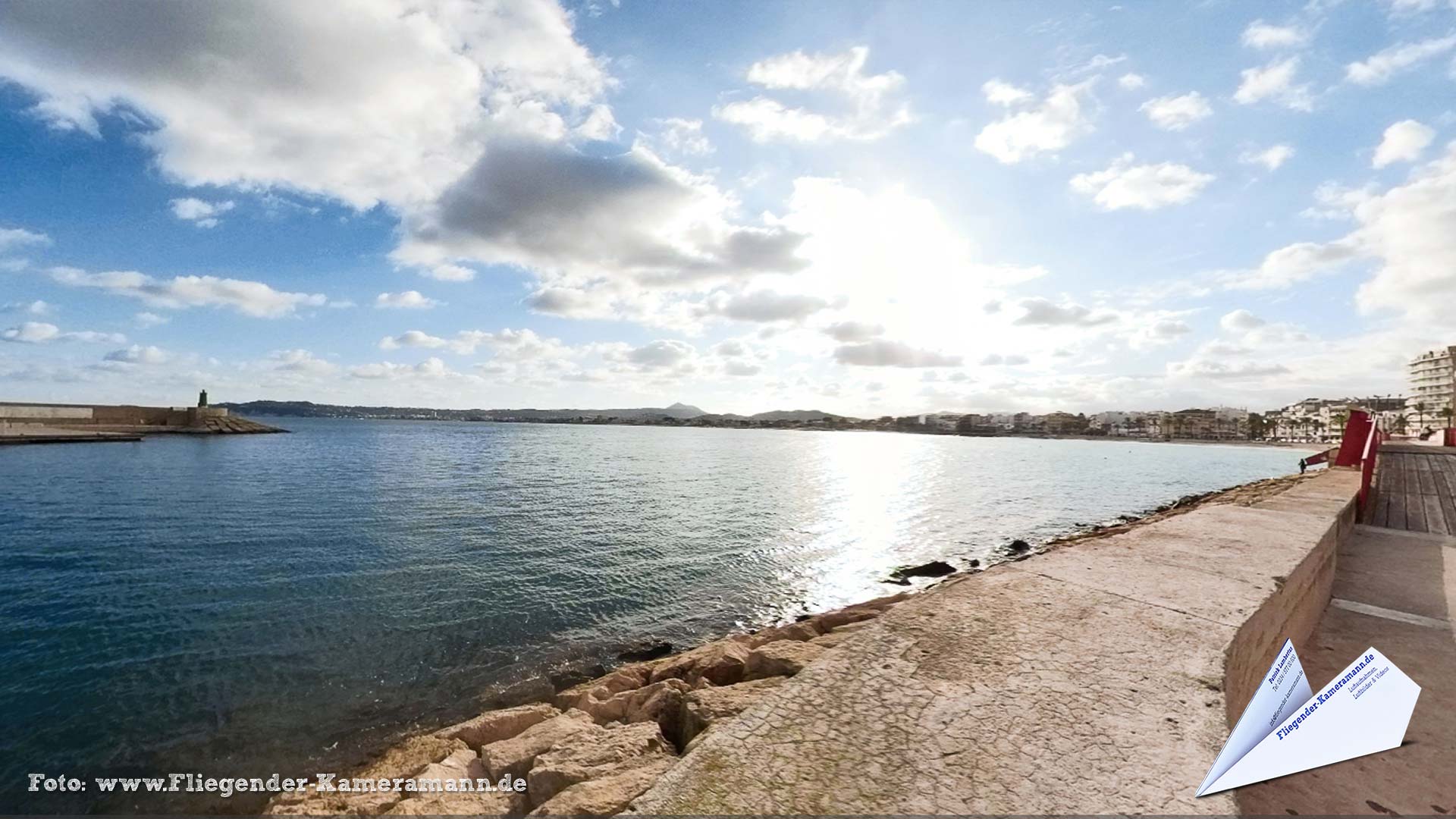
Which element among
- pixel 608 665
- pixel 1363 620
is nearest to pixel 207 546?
pixel 608 665

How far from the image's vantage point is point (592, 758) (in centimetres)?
388

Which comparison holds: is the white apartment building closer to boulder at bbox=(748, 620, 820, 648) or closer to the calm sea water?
the calm sea water

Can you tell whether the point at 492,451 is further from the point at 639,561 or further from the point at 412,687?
the point at 412,687

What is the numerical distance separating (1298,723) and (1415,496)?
15891 mm

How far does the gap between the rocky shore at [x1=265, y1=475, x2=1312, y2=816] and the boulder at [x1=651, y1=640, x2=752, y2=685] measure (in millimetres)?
18

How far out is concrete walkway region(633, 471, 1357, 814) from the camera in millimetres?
2078

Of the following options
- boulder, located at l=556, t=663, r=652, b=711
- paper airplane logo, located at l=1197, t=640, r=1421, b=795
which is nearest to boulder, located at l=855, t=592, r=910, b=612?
boulder, located at l=556, t=663, r=652, b=711

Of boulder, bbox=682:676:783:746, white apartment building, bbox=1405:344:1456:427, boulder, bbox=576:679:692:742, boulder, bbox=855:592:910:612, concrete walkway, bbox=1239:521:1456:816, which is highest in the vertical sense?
white apartment building, bbox=1405:344:1456:427

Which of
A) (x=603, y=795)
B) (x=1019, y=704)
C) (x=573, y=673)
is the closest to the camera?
(x=1019, y=704)

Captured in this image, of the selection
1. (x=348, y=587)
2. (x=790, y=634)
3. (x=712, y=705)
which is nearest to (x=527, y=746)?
(x=712, y=705)

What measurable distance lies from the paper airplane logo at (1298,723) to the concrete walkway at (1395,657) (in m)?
0.90

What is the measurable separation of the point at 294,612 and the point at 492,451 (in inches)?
2130

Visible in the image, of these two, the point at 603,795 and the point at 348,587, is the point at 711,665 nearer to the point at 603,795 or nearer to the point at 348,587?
the point at 603,795

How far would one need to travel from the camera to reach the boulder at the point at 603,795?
2902 mm
